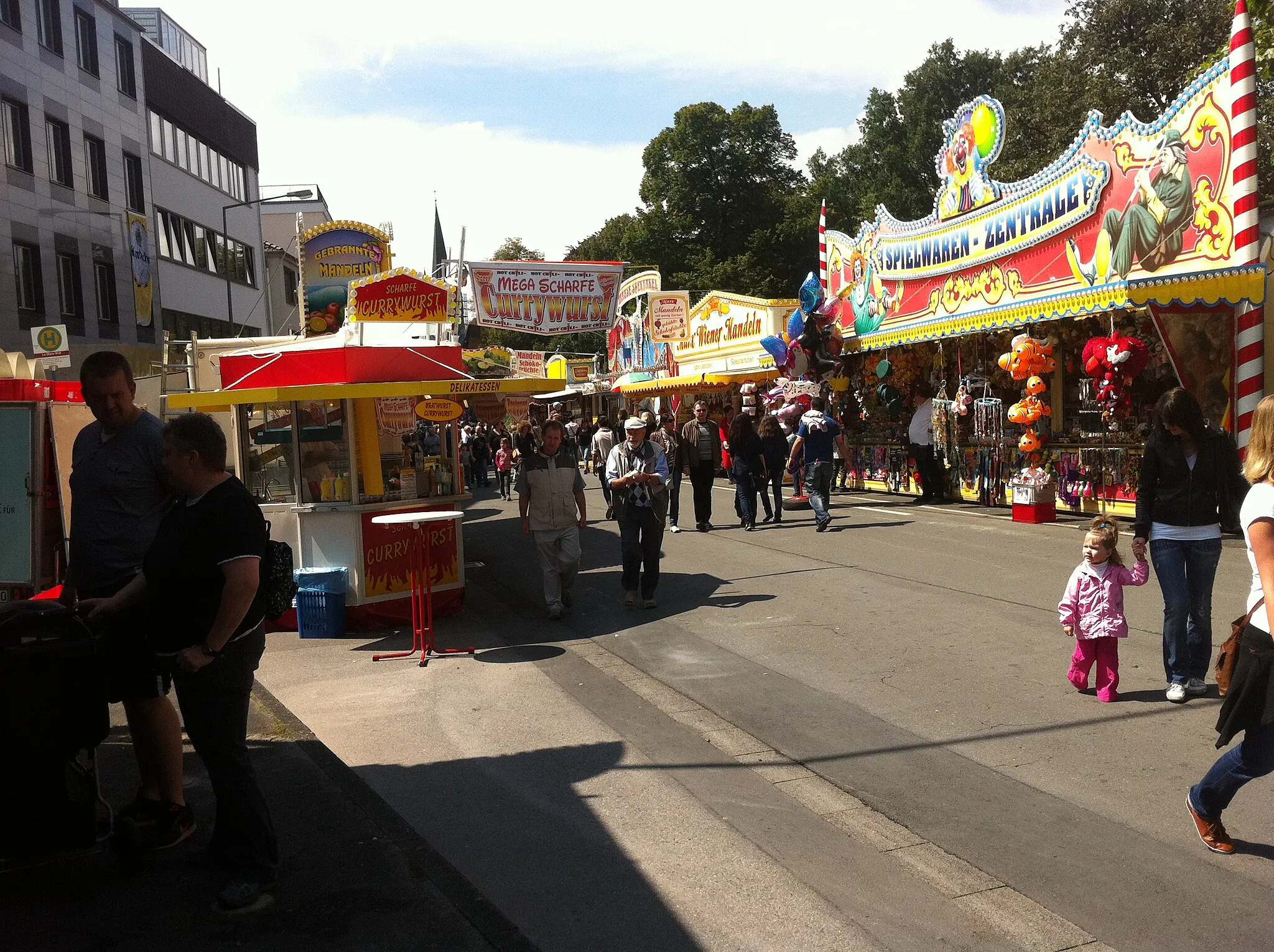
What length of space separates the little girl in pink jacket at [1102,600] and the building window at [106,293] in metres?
30.6

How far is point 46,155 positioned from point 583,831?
29151mm

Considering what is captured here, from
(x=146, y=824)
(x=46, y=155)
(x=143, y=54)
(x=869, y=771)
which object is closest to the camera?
(x=146, y=824)

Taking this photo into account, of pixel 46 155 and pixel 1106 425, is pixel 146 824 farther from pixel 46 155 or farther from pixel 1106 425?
pixel 46 155

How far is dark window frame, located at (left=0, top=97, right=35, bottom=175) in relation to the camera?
1020 inches

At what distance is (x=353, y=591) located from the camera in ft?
31.3

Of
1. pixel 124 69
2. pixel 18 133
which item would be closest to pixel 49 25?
pixel 18 133

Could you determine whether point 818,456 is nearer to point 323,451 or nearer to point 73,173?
point 323,451

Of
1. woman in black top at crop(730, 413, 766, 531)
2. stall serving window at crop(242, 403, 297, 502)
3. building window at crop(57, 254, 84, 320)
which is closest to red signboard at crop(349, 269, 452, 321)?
stall serving window at crop(242, 403, 297, 502)

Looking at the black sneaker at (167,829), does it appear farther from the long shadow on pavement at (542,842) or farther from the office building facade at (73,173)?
the office building facade at (73,173)

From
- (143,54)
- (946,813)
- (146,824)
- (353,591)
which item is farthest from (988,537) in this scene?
(143,54)

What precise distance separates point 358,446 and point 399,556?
42.9 inches

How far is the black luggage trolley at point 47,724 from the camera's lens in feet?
13.2

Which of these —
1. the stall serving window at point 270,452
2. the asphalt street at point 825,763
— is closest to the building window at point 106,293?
the stall serving window at point 270,452

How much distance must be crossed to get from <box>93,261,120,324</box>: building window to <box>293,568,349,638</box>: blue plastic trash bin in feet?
82.3
